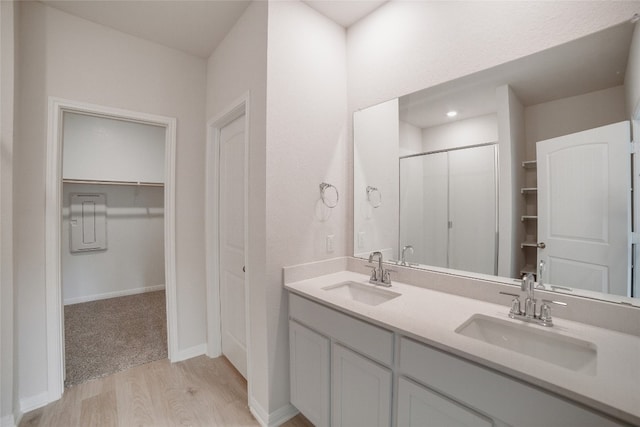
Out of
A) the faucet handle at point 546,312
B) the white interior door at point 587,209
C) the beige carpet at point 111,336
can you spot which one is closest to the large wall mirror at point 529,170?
the white interior door at point 587,209

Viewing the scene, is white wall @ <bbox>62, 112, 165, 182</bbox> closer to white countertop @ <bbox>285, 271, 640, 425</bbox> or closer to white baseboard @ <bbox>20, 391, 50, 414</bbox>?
white baseboard @ <bbox>20, 391, 50, 414</bbox>

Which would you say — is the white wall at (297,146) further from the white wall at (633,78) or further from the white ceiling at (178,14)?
the white wall at (633,78)

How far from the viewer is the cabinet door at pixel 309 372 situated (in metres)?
1.43

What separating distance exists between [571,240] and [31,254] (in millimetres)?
3151

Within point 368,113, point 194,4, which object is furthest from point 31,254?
point 368,113

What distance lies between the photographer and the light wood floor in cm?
171

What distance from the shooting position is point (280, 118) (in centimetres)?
166

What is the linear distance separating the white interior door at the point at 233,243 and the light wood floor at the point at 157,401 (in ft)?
0.85

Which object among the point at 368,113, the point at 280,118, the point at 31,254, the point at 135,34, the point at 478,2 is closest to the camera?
the point at 478,2

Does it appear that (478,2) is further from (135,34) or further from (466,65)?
(135,34)

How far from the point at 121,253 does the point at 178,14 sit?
3.60 m

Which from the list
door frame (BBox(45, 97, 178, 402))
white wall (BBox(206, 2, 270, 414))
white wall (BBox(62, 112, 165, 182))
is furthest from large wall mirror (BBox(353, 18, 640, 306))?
white wall (BBox(62, 112, 165, 182))

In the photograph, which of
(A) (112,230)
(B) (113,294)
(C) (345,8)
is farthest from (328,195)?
(B) (113,294)

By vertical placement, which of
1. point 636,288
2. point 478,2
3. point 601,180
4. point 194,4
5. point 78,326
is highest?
point 194,4
